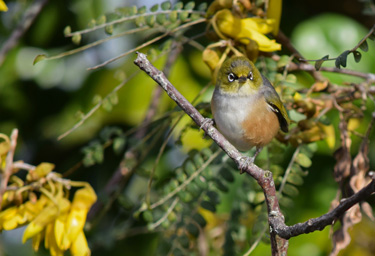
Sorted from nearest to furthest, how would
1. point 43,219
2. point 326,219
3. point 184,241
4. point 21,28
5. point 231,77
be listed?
point 326,219
point 43,219
point 184,241
point 231,77
point 21,28

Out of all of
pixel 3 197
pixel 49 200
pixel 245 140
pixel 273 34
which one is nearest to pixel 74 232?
pixel 49 200

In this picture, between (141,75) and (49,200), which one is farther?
(141,75)

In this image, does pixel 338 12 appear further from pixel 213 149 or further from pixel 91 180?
pixel 91 180

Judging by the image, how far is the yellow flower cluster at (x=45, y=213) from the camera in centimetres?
211

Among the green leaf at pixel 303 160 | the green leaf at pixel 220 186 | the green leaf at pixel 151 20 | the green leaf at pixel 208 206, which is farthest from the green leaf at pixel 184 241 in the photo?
the green leaf at pixel 151 20

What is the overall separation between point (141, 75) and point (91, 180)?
709 mm

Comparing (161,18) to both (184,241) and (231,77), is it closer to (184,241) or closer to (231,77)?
(231,77)

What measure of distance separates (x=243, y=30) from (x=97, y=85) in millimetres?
1260

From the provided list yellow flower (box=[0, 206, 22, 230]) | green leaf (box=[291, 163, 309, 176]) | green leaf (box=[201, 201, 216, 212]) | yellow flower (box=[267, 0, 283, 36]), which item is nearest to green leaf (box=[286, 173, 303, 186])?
green leaf (box=[291, 163, 309, 176])

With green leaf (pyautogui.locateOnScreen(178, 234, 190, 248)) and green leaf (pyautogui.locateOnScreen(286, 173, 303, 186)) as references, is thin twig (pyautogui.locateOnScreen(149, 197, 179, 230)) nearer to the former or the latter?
green leaf (pyautogui.locateOnScreen(178, 234, 190, 248))

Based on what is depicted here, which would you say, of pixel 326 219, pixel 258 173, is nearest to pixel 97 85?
pixel 258 173

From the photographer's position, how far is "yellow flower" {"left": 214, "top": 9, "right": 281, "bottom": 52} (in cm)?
221

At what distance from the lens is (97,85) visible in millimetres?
3223

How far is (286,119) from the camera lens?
2387 mm
